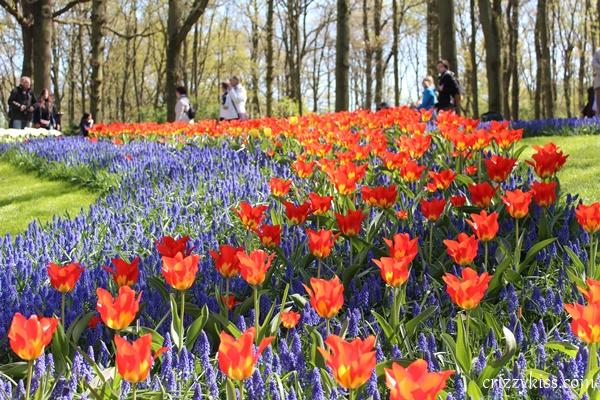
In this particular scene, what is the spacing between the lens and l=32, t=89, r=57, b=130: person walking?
16188mm

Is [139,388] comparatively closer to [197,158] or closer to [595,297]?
[595,297]

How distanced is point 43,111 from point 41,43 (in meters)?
1.69

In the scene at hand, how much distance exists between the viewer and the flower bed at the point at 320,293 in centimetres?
180

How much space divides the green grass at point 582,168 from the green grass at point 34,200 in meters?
4.49

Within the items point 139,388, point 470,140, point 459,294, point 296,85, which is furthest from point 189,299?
point 296,85

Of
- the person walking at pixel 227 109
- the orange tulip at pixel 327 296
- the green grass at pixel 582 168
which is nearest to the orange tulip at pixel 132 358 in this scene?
the orange tulip at pixel 327 296

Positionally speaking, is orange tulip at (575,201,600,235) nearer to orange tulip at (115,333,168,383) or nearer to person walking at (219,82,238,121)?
orange tulip at (115,333,168,383)

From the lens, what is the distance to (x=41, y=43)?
54.7 feet

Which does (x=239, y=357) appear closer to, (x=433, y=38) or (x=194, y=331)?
(x=194, y=331)

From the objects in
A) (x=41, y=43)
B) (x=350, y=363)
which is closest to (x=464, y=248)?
(x=350, y=363)

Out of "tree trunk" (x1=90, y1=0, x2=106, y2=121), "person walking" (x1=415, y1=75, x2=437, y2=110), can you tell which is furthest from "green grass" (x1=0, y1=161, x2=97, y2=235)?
"tree trunk" (x1=90, y1=0, x2=106, y2=121)

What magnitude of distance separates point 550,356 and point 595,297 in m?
0.54

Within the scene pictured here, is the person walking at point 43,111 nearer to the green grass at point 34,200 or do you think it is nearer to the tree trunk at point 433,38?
the green grass at point 34,200

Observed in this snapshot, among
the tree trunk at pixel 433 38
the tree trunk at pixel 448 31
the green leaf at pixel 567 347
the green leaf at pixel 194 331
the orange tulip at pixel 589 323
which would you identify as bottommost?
the green leaf at pixel 567 347
